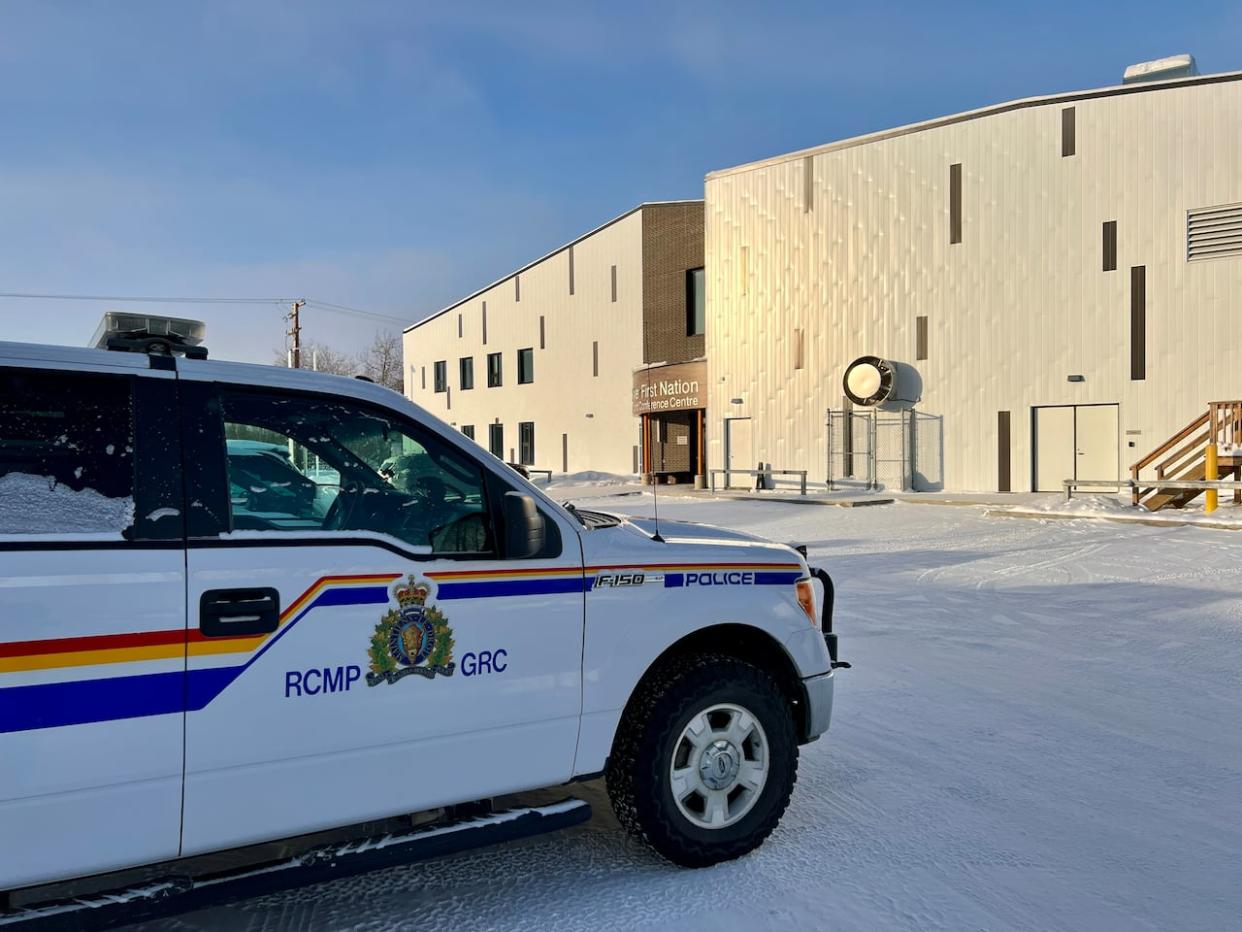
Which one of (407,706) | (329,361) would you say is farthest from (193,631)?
(329,361)

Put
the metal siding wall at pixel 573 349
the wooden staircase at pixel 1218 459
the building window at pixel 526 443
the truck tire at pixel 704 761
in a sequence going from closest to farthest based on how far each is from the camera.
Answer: the truck tire at pixel 704 761
the wooden staircase at pixel 1218 459
the metal siding wall at pixel 573 349
the building window at pixel 526 443

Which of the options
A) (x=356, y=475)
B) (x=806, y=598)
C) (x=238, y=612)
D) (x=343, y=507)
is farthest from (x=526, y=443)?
(x=238, y=612)

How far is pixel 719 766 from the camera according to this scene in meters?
4.01

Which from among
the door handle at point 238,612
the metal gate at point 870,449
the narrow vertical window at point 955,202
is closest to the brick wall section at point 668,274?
the metal gate at point 870,449

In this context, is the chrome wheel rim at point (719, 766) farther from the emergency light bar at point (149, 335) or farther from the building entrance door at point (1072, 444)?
the building entrance door at point (1072, 444)

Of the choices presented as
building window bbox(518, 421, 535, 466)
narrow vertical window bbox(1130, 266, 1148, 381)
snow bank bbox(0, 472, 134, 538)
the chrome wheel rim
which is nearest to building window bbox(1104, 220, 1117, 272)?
narrow vertical window bbox(1130, 266, 1148, 381)

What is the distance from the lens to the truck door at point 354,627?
2.97 meters

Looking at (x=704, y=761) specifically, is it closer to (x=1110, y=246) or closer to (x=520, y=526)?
(x=520, y=526)

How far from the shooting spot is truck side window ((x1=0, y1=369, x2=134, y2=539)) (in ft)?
9.08

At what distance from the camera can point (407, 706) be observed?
10.7 ft

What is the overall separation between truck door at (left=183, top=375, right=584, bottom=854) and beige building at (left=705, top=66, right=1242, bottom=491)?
24914 millimetres

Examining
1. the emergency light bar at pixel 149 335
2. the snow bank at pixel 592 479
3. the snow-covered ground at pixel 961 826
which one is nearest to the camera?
the emergency light bar at pixel 149 335

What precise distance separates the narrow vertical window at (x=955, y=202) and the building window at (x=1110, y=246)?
389 cm

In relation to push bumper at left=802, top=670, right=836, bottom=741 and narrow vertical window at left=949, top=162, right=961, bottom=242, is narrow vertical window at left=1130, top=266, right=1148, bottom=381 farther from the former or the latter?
push bumper at left=802, top=670, right=836, bottom=741
